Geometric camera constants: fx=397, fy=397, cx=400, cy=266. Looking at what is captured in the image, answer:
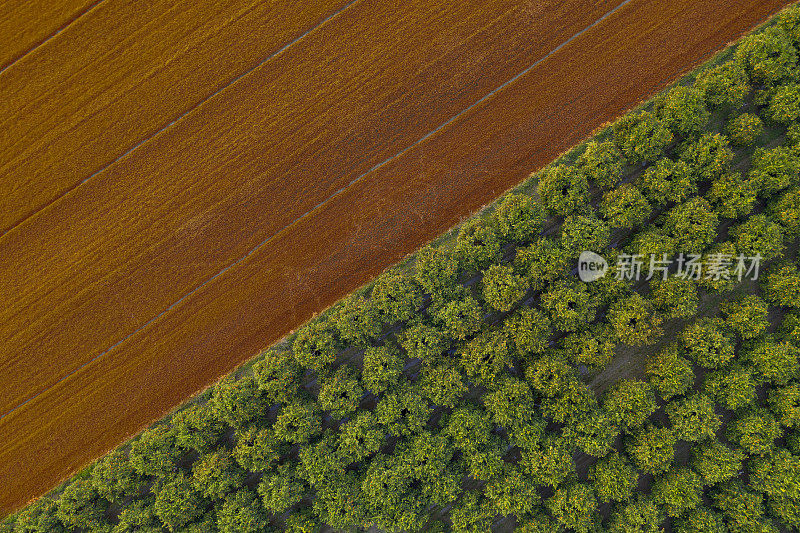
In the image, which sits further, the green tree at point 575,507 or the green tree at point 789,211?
the green tree at point 789,211

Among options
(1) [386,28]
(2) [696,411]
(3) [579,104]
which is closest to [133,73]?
(1) [386,28]

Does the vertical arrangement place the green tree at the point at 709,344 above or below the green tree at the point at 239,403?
below

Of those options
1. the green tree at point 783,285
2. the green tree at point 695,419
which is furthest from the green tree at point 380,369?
the green tree at point 783,285

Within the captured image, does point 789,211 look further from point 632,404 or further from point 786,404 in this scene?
point 632,404

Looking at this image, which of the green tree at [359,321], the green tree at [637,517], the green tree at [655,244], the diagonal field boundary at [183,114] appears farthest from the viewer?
the diagonal field boundary at [183,114]

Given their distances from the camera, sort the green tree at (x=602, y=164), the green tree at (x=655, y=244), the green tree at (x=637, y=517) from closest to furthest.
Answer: the green tree at (x=637, y=517) → the green tree at (x=655, y=244) → the green tree at (x=602, y=164)

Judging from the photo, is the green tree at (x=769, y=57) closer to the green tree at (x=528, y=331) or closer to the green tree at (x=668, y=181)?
the green tree at (x=668, y=181)

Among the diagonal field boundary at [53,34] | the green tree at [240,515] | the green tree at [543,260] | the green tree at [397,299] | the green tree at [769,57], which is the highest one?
the diagonal field boundary at [53,34]
